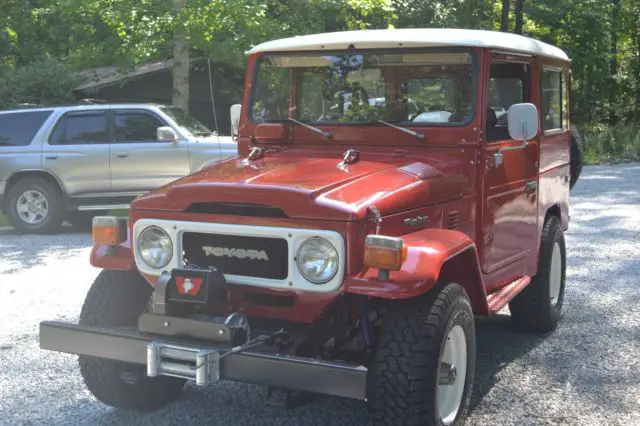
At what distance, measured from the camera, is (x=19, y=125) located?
12.5 m

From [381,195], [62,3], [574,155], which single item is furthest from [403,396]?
[62,3]

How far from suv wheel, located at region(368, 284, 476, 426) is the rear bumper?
151mm

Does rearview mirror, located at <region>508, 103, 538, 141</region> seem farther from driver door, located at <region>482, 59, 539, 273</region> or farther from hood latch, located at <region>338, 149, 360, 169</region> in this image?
hood latch, located at <region>338, 149, 360, 169</region>

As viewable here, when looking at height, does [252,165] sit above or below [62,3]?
below

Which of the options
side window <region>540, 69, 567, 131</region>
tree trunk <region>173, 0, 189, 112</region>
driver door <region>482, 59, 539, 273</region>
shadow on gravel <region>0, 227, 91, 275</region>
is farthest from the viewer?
tree trunk <region>173, 0, 189, 112</region>

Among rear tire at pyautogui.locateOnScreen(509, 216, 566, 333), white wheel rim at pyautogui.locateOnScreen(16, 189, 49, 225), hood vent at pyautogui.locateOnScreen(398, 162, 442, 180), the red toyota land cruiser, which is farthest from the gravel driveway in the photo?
white wheel rim at pyautogui.locateOnScreen(16, 189, 49, 225)

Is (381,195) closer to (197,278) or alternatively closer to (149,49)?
(197,278)

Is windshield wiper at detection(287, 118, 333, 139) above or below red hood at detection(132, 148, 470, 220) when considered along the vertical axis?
above

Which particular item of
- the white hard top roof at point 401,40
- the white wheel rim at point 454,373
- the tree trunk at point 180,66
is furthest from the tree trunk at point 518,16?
the white wheel rim at point 454,373

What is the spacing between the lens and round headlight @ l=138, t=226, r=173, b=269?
4.19m

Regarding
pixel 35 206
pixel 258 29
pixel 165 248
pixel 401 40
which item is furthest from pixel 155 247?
pixel 258 29

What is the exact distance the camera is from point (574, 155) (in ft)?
24.2

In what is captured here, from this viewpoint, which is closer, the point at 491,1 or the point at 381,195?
the point at 381,195

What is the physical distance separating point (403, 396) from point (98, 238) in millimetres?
1896
